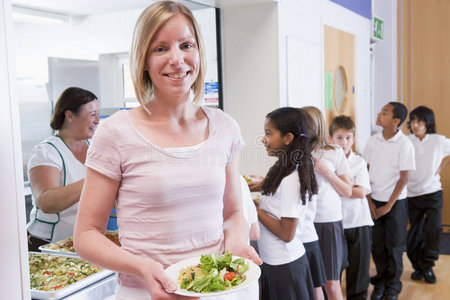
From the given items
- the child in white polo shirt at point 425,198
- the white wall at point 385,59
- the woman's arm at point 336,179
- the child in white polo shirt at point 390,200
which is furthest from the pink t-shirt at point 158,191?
the white wall at point 385,59

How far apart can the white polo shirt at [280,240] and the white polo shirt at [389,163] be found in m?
1.61

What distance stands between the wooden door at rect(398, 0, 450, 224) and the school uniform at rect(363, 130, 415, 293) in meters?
2.52

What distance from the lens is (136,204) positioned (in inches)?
44.4

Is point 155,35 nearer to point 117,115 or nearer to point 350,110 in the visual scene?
point 117,115

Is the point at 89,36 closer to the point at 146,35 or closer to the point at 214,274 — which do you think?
the point at 146,35

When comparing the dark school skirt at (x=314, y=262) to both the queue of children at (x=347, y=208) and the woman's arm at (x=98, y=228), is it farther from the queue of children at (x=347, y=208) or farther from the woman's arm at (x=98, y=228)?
the woman's arm at (x=98, y=228)

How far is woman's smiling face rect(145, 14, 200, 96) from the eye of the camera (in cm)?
112

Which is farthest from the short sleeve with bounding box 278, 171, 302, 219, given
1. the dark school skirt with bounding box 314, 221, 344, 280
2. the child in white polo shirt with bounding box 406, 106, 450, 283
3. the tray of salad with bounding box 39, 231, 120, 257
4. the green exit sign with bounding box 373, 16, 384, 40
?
the green exit sign with bounding box 373, 16, 384, 40

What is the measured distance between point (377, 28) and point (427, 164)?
1.75 meters

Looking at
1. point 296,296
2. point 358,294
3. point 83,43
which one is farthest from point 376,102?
point 296,296

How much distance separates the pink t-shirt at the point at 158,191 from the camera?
111cm

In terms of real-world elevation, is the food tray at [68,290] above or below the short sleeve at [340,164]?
below

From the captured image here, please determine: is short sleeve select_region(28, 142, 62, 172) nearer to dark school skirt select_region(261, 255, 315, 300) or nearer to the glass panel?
dark school skirt select_region(261, 255, 315, 300)

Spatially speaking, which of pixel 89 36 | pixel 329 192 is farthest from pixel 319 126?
pixel 89 36
